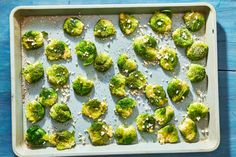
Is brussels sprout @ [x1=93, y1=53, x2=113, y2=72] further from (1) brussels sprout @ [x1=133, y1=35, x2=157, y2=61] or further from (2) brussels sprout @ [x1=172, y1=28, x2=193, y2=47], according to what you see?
(2) brussels sprout @ [x1=172, y1=28, x2=193, y2=47]

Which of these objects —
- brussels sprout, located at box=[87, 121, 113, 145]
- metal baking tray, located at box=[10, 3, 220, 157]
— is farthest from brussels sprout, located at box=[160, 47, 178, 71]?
brussels sprout, located at box=[87, 121, 113, 145]

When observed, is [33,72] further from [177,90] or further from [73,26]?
[177,90]

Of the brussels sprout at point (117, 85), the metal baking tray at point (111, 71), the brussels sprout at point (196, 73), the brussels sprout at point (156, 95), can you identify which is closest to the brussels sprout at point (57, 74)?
the metal baking tray at point (111, 71)

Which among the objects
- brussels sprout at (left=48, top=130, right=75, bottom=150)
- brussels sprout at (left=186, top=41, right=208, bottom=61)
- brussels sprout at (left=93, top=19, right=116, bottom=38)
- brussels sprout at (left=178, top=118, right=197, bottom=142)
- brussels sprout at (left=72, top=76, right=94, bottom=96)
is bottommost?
brussels sprout at (left=48, top=130, right=75, bottom=150)

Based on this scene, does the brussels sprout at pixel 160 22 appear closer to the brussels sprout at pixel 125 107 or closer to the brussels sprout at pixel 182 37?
the brussels sprout at pixel 182 37

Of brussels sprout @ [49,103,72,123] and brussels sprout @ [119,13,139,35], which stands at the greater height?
brussels sprout @ [119,13,139,35]

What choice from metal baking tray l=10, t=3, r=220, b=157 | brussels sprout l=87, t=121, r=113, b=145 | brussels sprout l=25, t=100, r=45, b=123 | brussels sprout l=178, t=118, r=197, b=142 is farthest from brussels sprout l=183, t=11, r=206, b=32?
A: brussels sprout l=25, t=100, r=45, b=123
